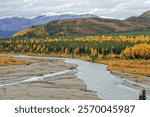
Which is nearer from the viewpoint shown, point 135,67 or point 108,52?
point 135,67

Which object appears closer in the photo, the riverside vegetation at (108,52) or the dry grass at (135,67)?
the dry grass at (135,67)

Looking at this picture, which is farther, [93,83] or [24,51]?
[24,51]

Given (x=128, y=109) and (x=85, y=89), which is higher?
(x=128, y=109)

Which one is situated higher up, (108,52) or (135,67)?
(108,52)

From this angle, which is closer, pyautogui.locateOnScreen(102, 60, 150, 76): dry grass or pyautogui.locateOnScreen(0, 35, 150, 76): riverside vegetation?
pyautogui.locateOnScreen(102, 60, 150, 76): dry grass

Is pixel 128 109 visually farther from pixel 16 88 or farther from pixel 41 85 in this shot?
pixel 41 85

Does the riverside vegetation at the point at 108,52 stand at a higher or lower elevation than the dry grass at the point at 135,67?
higher

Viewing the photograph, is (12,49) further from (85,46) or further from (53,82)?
(53,82)

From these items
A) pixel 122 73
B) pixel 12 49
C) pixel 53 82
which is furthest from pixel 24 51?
pixel 53 82

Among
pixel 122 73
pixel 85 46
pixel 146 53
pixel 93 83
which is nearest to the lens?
pixel 93 83

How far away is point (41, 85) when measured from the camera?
208 feet

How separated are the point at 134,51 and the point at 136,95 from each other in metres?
74.3

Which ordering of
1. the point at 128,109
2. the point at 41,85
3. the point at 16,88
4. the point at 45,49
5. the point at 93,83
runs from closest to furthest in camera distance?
the point at 128,109
the point at 16,88
the point at 41,85
the point at 93,83
the point at 45,49

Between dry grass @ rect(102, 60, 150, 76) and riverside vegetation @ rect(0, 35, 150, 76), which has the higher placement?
riverside vegetation @ rect(0, 35, 150, 76)
